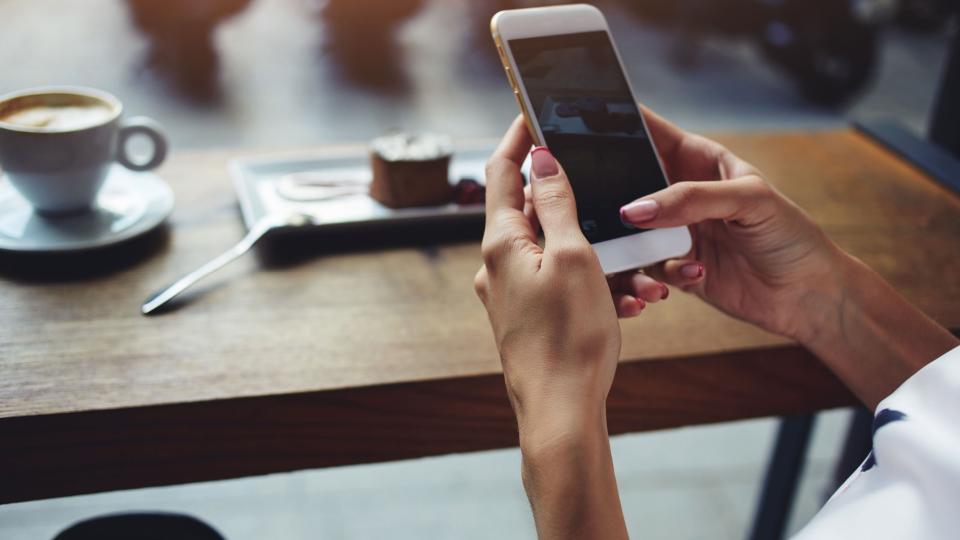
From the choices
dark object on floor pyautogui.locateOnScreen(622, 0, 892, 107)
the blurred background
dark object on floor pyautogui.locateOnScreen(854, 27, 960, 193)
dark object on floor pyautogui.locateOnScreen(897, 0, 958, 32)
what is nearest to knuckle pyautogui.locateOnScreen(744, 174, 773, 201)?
dark object on floor pyautogui.locateOnScreen(854, 27, 960, 193)

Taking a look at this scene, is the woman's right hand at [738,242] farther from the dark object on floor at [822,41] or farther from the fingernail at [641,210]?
the dark object on floor at [822,41]

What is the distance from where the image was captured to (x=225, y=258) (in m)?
0.80

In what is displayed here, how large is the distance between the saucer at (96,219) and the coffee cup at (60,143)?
0.02 m

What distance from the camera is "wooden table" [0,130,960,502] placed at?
2.11 ft

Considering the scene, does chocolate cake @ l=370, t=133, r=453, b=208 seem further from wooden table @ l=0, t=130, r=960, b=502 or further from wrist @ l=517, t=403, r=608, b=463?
wrist @ l=517, t=403, r=608, b=463

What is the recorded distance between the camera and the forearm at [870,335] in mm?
718

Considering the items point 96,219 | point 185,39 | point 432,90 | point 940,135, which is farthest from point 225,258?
point 432,90

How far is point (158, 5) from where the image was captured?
7.36 ft

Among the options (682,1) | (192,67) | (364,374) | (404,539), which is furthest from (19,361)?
(682,1)

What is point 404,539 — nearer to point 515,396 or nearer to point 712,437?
point 712,437

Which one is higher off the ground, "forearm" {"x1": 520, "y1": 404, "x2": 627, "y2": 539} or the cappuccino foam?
the cappuccino foam

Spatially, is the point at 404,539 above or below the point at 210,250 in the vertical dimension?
below

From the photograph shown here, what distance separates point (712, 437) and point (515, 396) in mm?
1202

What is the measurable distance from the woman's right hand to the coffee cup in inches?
20.0
